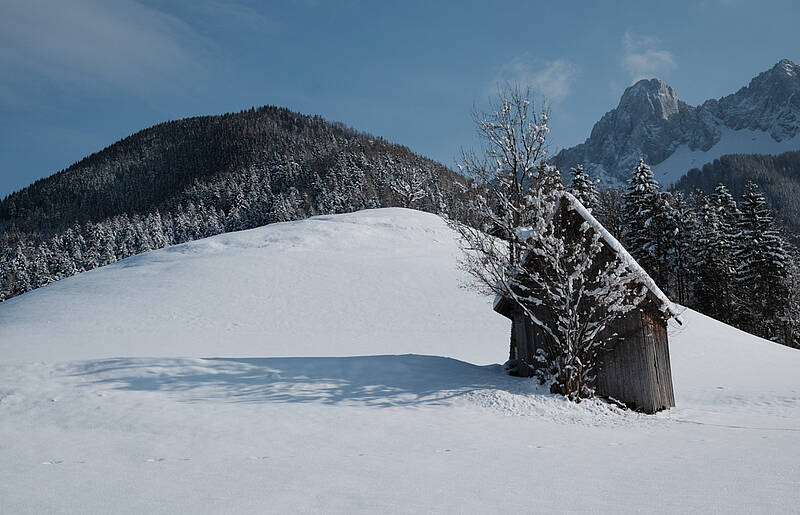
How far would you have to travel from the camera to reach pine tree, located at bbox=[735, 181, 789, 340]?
1409 inches

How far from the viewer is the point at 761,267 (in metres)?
35.8

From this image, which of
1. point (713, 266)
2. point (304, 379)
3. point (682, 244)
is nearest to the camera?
point (304, 379)

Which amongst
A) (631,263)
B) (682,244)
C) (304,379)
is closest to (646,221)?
(682,244)

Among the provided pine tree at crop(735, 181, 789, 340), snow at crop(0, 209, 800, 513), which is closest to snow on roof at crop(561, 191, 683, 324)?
snow at crop(0, 209, 800, 513)

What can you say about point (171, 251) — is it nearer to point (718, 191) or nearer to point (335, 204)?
point (718, 191)

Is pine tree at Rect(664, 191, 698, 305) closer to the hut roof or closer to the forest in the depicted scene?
the forest

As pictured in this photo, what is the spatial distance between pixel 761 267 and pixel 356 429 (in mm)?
37699

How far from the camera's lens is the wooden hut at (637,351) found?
42.5 feet

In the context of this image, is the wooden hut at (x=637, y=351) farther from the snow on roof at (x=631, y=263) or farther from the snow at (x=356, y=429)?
the snow at (x=356, y=429)

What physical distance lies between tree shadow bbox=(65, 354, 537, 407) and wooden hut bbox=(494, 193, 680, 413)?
2.19 meters

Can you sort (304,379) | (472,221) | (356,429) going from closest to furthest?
(356,429), (304,379), (472,221)

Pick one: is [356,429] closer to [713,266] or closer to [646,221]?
[646,221]

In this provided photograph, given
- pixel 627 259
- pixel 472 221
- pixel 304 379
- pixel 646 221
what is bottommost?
pixel 304 379

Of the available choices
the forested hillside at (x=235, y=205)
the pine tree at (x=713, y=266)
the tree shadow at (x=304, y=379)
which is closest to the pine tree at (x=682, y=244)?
the pine tree at (x=713, y=266)
